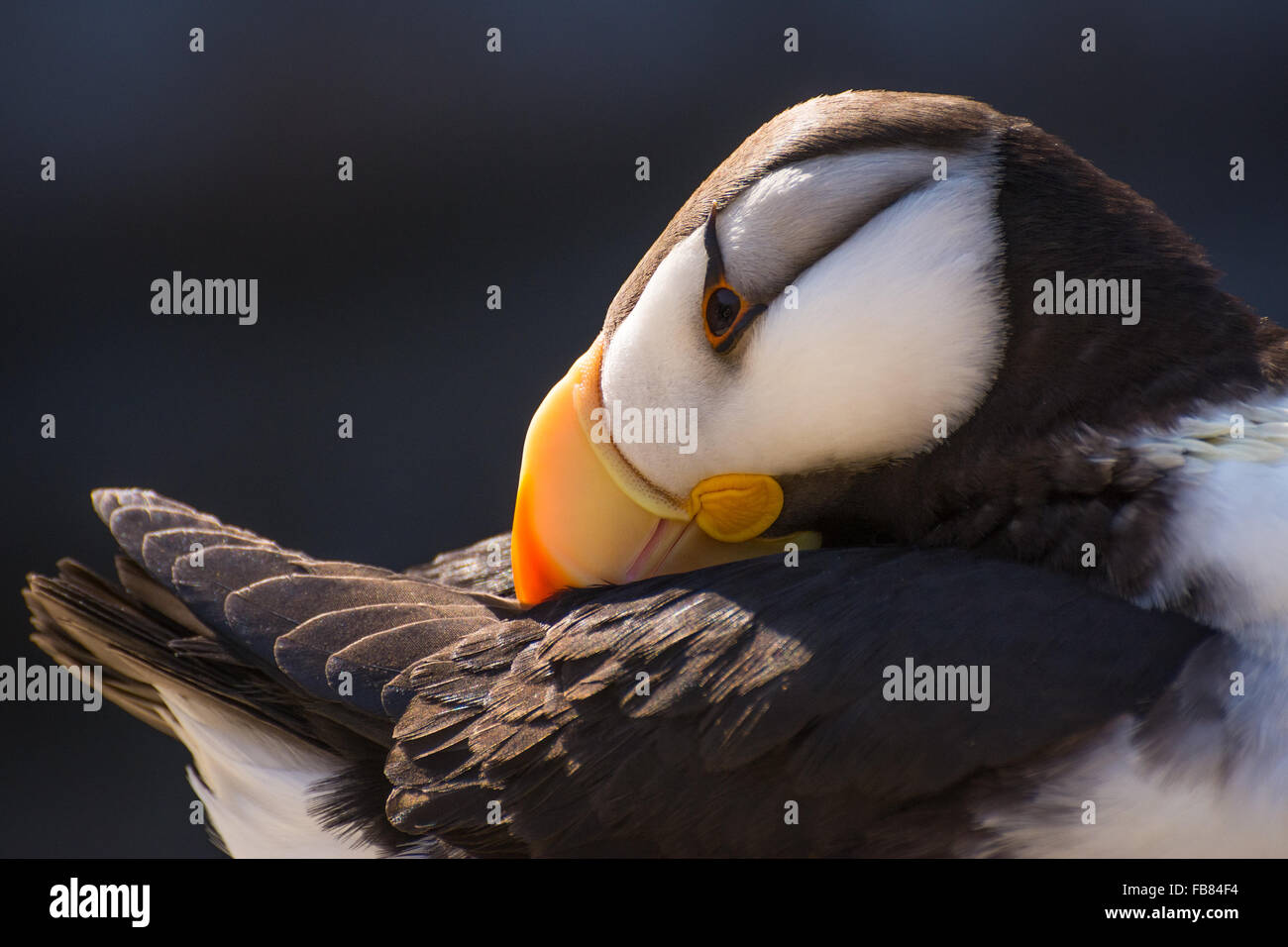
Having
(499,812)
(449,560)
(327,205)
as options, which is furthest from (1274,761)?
(327,205)

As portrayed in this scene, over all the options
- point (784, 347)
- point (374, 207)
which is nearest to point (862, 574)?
point (784, 347)

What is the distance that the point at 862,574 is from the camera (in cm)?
150

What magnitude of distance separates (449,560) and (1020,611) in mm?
1176

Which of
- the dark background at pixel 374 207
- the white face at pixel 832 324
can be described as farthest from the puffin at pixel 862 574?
the dark background at pixel 374 207

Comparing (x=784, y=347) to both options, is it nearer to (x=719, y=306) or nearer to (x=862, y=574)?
(x=719, y=306)

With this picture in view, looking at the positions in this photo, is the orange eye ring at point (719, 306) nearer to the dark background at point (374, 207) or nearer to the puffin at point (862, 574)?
the puffin at point (862, 574)

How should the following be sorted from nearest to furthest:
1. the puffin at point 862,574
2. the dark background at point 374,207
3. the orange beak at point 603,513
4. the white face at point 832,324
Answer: the puffin at point 862,574 → the white face at point 832,324 → the orange beak at point 603,513 → the dark background at point 374,207

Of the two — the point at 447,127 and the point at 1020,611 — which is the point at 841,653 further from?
the point at 447,127

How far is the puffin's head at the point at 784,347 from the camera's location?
5.05 ft

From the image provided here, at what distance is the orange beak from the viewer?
65.3 inches

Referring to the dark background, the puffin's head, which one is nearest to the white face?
the puffin's head

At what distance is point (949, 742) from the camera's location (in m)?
1.36

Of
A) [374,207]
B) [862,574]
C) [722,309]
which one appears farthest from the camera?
[374,207]

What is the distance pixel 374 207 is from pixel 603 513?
2.52 m
